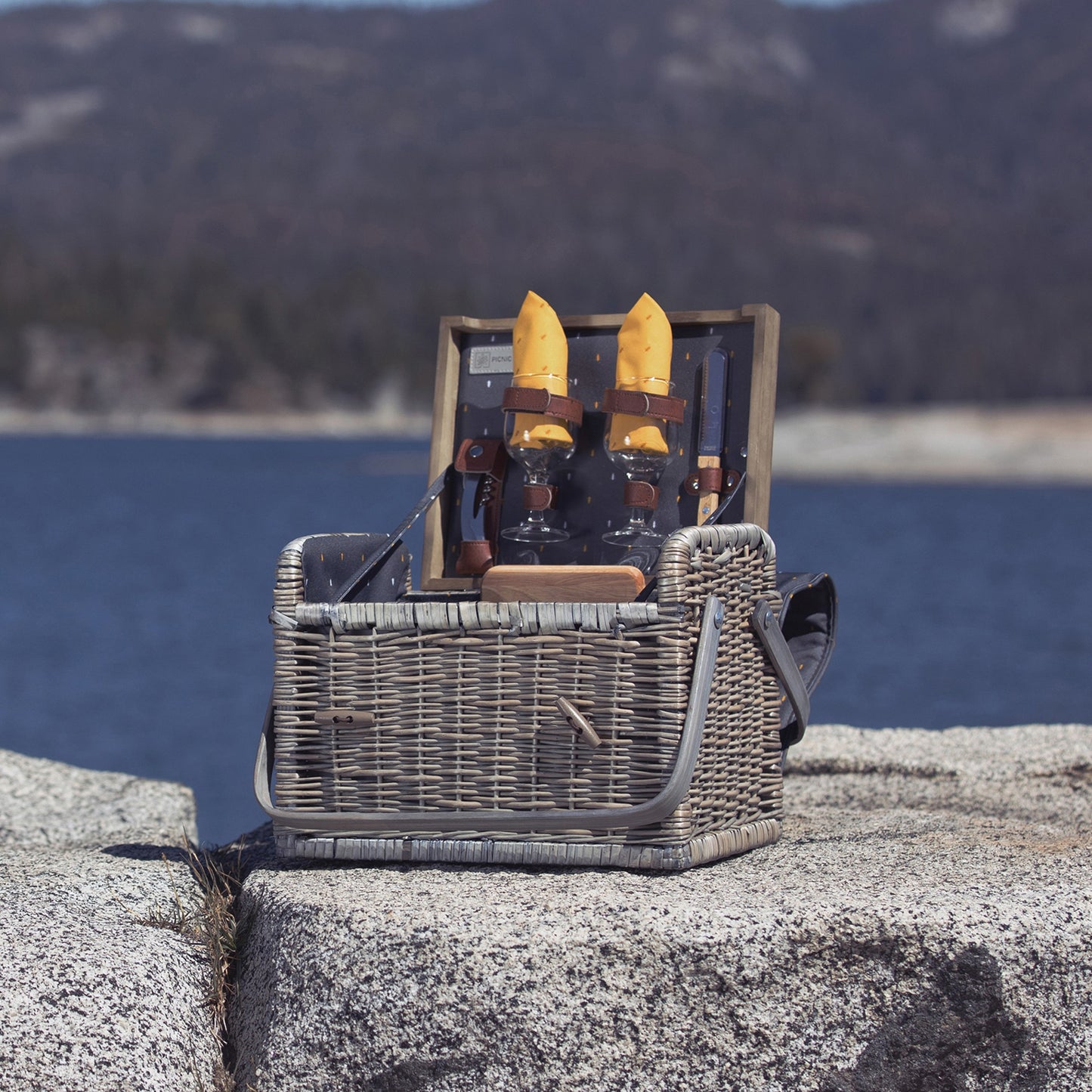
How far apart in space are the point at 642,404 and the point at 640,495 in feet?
0.95

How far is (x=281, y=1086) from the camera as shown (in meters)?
3.13

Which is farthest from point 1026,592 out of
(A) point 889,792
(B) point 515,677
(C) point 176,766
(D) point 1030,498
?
(D) point 1030,498

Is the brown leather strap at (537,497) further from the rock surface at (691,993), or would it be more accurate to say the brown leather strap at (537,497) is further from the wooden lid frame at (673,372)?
the rock surface at (691,993)

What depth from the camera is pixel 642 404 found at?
4.10 metres

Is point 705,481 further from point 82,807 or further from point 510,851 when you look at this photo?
point 82,807

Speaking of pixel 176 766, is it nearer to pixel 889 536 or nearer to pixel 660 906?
pixel 660 906

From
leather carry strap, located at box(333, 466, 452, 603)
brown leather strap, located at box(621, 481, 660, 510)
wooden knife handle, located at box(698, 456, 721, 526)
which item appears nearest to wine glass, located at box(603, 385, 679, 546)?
brown leather strap, located at box(621, 481, 660, 510)

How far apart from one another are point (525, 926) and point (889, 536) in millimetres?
39733

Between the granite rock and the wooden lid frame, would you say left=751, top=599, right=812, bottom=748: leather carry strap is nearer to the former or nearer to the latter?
the wooden lid frame

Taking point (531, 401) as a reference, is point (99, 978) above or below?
below

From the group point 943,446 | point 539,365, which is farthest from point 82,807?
point 943,446

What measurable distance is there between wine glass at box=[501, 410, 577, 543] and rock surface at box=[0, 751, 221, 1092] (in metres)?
1.39

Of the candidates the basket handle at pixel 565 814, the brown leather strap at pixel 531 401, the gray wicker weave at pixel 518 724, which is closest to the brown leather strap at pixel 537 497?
the brown leather strap at pixel 531 401

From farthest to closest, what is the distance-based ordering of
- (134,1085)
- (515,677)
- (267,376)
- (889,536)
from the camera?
(267,376), (889,536), (515,677), (134,1085)
